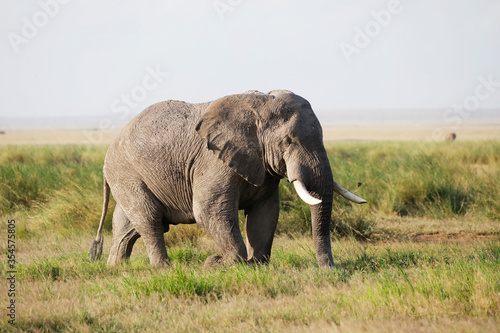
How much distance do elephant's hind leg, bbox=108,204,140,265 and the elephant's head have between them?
5.29 ft

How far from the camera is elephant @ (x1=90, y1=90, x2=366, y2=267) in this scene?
18.6 ft

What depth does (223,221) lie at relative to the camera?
579 centimetres

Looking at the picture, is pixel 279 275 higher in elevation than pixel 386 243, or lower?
higher

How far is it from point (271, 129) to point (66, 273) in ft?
8.95

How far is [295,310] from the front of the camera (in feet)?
15.6

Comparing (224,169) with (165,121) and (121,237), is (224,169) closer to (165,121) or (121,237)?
(165,121)

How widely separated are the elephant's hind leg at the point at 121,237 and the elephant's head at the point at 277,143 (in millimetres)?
1614

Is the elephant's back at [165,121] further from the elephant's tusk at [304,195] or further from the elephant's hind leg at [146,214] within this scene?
the elephant's tusk at [304,195]

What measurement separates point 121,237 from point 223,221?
1.68 m

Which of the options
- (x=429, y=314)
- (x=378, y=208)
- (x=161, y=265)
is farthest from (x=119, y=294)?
(x=378, y=208)

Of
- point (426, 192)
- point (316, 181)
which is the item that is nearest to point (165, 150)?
point (316, 181)

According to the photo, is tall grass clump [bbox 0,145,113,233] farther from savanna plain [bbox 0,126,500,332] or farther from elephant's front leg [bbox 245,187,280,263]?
elephant's front leg [bbox 245,187,280,263]

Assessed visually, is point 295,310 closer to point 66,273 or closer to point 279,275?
point 279,275

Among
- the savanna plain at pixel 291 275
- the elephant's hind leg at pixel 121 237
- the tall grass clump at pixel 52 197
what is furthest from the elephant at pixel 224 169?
the tall grass clump at pixel 52 197
